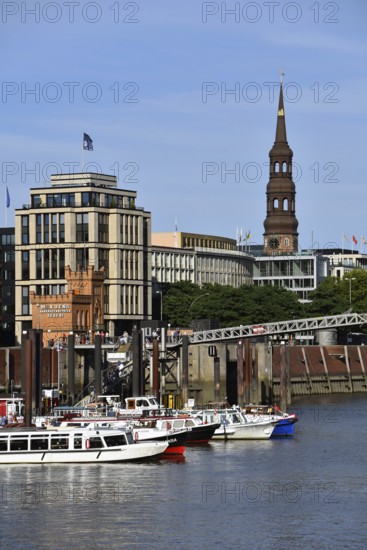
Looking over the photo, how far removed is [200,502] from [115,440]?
15.3 metres

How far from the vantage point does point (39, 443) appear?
95562 mm

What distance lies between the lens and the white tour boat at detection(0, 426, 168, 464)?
313ft

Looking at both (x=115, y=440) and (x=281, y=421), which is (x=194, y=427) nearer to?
(x=281, y=421)

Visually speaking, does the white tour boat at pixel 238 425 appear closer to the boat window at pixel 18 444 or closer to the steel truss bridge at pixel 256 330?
the boat window at pixel 18 444

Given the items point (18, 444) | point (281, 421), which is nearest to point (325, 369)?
point (281, 421)

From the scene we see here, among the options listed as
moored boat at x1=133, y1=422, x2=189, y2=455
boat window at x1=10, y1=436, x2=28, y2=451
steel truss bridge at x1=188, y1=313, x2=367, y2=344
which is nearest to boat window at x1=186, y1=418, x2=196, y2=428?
moored boat at x1=133, y1=422, x2=189, y2=455

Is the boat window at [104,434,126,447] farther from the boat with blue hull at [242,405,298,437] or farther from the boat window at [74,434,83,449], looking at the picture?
the boat with blue hull at [242,405,298,437]

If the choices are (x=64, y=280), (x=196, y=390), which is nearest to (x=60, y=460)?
(x=196, y=390)

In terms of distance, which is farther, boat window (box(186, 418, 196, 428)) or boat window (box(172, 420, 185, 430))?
boat window (box(186, 418, 196, 428))

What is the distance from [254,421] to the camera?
11531cm

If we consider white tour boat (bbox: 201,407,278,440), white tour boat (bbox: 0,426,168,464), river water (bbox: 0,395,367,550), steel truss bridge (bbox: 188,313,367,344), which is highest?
steel truss bridge (bbox: 188,313,367,344)

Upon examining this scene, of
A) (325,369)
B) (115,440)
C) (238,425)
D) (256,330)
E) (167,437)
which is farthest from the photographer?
(325,369)

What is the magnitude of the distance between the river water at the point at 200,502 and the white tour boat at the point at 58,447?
77 centimetres

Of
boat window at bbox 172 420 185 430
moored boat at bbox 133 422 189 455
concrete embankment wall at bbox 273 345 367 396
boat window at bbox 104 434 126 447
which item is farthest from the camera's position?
concrete embankment wall at bbox 273 345 367 396
